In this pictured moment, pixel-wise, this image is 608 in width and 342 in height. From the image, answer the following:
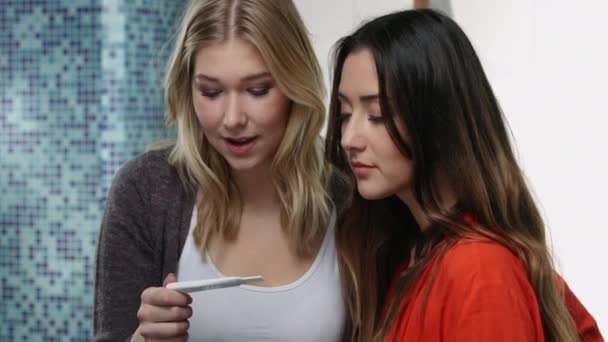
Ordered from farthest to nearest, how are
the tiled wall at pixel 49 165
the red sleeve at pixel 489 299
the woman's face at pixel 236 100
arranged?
the tiled wall at pixel 49 165 < the woman's face at pixel 236 100 < the red sleeve at pixel 489 299

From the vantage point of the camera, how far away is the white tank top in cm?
140

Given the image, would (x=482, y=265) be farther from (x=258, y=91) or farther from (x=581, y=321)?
(x=258, y=91)

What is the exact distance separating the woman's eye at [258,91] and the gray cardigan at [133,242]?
0.21 m

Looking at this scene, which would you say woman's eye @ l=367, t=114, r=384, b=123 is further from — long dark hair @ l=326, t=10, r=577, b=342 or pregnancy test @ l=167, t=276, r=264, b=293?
pregnancy test @ l=167, t=276, r=264, b=293

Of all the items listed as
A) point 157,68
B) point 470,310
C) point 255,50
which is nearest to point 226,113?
point 255,50

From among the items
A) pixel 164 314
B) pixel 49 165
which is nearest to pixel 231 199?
pixel 164 314

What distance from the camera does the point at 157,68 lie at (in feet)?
10.2

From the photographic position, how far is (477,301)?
37.0 inches

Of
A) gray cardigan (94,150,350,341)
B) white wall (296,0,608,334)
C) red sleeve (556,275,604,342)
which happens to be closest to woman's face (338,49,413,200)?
red sleeve (556,275,604,342)

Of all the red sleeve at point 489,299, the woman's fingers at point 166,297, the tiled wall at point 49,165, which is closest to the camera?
the red sleeve at point 489,299

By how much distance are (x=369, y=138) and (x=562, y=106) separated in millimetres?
1136

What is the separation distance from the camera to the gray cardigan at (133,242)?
55.4 inches

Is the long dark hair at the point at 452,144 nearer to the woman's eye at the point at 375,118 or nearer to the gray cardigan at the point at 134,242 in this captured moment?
the woman's eye at the point at 375,118

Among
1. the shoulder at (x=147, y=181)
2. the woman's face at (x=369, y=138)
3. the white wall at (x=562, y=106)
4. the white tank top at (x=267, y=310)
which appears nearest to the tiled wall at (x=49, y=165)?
the white wall at (x=562, y=106)
